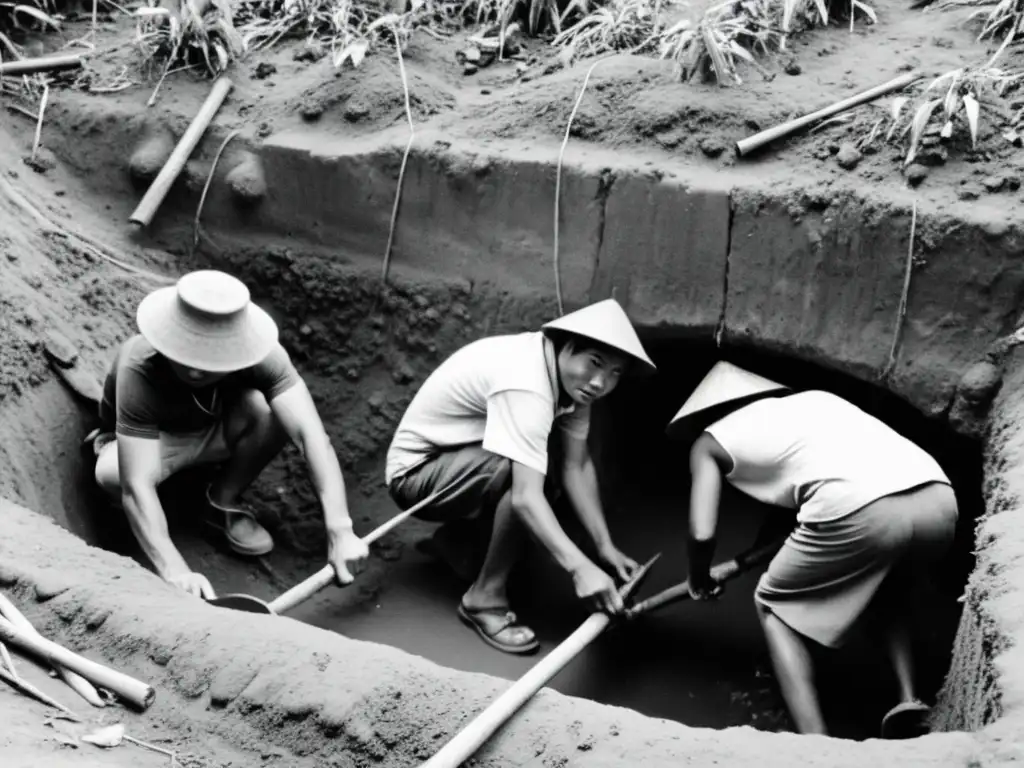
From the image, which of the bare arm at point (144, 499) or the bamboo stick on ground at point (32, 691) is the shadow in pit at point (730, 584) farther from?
the bamboo stick on ground at point (32, 691)

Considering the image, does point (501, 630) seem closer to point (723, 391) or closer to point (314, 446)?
point (314, 446)

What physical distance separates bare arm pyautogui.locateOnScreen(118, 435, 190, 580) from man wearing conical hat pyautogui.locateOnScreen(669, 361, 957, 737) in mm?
1827

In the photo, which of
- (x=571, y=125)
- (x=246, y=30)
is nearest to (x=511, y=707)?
(x=571, y=125)

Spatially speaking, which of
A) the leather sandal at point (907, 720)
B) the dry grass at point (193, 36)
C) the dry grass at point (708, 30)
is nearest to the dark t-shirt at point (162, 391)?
the dry grass at point (193, 36)

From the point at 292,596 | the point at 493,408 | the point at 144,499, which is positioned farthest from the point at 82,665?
the point at 493,408

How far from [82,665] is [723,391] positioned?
7.50 ft

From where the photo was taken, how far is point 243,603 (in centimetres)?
378

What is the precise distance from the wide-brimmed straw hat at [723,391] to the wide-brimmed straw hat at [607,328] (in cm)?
21

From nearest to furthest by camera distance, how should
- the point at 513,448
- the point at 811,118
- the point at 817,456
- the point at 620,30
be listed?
the point at 817,456, the point at 513,448, the point at 811,118, the point at 620,30

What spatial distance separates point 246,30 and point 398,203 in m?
1.52

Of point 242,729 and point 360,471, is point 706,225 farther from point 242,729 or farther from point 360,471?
point 242,729

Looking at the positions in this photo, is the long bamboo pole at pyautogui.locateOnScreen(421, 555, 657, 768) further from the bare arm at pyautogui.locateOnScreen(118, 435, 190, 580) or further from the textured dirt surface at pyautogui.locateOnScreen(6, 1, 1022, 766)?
the bare arm at pyautogui.locateOnScreen(118, 435, 190, 580)

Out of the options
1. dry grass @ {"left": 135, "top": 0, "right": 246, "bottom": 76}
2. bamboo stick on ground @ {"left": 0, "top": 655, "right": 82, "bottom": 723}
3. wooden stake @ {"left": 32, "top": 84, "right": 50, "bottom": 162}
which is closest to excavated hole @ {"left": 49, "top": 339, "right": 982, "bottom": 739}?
bamboo stick on ground @ {"left": 0, "top": 655, "right": 82, "bottom": 723}

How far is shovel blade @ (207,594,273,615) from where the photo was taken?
12.3ft
